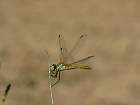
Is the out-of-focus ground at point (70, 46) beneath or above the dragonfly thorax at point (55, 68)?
above

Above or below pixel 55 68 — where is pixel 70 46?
above

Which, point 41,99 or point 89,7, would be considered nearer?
point 41,99

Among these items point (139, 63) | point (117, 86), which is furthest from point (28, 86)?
point (139, 63)

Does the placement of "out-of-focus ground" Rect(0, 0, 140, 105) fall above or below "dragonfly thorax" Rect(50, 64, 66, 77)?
above

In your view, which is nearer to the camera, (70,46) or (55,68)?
(55,68)

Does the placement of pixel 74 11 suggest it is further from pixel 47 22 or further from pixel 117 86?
pixel 117 86

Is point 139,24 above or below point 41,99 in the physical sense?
above

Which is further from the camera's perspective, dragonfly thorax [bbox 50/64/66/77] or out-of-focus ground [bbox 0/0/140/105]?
out-of-focus ground [bbox 0/0/140/105]

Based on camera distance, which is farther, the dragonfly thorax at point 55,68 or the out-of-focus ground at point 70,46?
the out-of-focus ground at point 70,46
